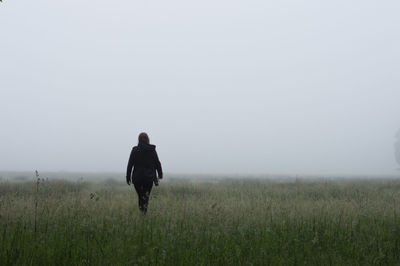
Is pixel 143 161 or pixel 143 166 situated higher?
pixel 143 161

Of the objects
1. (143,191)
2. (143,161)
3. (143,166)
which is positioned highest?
(143,161)

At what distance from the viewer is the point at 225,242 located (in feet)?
16.2

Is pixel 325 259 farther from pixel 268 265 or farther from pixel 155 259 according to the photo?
pixel 155 259

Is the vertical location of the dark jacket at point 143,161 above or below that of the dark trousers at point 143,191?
above

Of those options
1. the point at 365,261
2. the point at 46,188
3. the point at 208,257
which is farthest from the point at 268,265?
the point at 46,188

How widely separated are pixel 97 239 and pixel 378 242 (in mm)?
4727

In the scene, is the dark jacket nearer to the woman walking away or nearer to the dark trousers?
the woman walking away

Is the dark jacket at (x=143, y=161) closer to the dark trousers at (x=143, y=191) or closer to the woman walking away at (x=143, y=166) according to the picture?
the woman walking away at (x=143, y=166)

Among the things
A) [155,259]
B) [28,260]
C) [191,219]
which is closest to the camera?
[28,260]

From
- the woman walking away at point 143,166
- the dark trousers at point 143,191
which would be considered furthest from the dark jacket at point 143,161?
the dark trousers at point 143,191

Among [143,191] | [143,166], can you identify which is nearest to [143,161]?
[143,166]

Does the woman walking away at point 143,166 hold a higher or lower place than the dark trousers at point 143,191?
higher

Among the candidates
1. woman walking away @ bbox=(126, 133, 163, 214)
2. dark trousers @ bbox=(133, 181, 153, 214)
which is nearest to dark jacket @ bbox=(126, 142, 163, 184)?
woman walking away @ bbox=(126, 133, 163, 214)

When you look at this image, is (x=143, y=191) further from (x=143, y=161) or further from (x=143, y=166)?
(x=143, y=161)
